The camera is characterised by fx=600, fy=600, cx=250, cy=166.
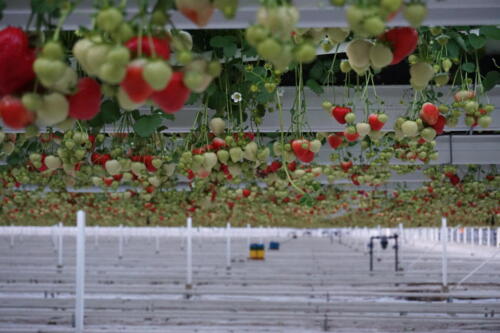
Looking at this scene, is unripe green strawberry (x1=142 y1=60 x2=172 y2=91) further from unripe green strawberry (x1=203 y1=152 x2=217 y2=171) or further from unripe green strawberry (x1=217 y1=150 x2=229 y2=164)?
unripe green strawberry (x1=217 y1=150 x2=229 y2=164)

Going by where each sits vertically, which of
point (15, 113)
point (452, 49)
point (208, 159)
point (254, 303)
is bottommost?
point (254, 303)

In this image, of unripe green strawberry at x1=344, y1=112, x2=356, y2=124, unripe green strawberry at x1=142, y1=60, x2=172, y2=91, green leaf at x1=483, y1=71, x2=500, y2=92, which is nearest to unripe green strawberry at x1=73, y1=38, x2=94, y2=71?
unripe green strawberry at x1=142, y1=60, x2=172, y2=91

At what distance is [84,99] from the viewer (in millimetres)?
864

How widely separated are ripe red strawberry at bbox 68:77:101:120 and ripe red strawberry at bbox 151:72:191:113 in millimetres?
157

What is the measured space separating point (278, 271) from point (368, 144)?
33.0 ft

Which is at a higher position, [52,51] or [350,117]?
[350,117]

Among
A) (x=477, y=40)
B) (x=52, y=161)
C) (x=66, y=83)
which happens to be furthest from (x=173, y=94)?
(x=52, y=161)

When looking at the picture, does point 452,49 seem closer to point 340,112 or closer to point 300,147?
point 340,112

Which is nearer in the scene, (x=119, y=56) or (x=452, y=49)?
(x=119, y=56)

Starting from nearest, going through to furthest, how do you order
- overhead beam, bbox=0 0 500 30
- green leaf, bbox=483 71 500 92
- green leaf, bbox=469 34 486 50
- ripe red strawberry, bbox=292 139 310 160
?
overhead beam, bbox=0 0 500 30, green leaf, bbox=469 34 486 50, ripe red strawberry, bbox=292 139 310 160, green leaf, bbox=483 71 500 92

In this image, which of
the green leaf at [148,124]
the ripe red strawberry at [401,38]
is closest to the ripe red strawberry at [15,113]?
the ripe red strawberry at [401,38]

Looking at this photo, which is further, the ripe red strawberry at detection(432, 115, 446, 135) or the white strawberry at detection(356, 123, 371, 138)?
the ripe red strawberry at detection(432, 115, 446, 135)

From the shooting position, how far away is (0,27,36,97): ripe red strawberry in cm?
81

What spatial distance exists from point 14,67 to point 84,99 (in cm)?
10
